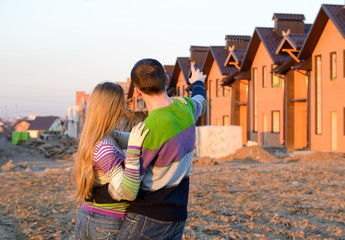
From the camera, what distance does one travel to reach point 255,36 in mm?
29281

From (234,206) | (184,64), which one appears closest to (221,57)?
(184,64)

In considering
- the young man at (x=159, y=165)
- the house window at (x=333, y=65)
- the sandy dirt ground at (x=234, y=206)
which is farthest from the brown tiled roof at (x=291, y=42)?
the young man at (x=159, y=165)

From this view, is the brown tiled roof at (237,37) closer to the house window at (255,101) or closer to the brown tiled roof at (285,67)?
the house window at (255,101)

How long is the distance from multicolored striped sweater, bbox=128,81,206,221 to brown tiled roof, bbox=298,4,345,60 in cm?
2055

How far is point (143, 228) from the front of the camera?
2543mm

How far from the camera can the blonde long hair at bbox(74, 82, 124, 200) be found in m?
2.68

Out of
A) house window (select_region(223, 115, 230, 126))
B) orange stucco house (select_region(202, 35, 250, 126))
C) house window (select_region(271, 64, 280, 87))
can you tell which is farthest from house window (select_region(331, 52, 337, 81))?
house window (select_region(223, 115, 230, 126))

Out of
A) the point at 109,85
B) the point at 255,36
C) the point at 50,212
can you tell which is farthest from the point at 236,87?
the point at 109,85

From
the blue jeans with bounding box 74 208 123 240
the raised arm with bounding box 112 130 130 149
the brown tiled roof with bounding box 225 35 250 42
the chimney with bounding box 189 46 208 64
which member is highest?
the brown tiled roof with bounding box 225 35 250 42

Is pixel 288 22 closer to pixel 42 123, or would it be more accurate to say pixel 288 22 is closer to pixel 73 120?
pixel 73 120

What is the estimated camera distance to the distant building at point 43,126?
90.9m

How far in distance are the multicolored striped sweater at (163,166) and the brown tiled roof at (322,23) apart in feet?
67.4

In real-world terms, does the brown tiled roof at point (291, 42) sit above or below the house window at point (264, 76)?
above

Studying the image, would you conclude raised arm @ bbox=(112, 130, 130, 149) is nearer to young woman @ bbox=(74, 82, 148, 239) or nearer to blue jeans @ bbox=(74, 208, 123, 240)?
young woman @ bbox=(74, 82, 148, 239)
